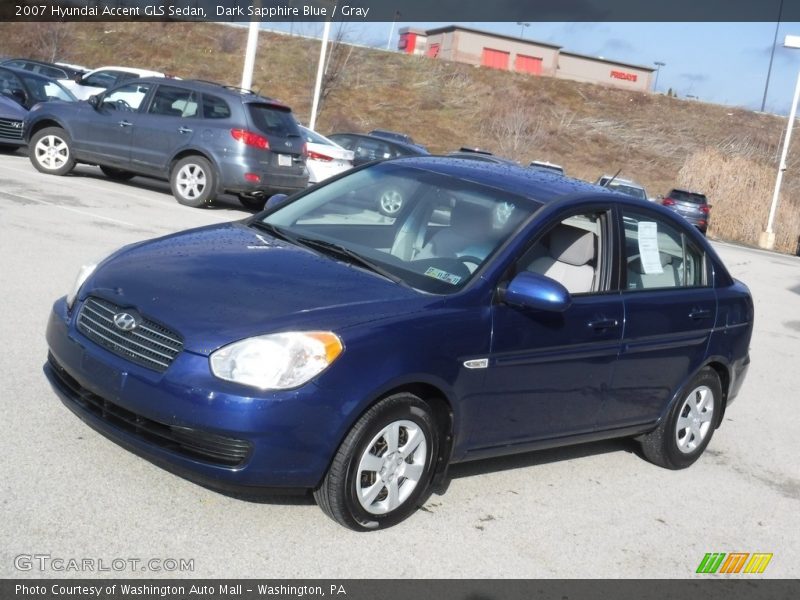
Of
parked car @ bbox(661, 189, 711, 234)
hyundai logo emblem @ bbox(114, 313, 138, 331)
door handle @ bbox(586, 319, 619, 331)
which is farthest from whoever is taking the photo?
parked car @ bbox(661, 189, 711, 234)

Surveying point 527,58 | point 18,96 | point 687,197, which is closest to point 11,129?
point 18,96

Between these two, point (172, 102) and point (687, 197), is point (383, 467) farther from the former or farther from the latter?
point (687, 197)

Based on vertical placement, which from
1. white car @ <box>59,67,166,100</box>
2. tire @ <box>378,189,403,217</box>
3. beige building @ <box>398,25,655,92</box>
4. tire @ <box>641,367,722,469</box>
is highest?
beige building @ <box>398,25,655,92</box>

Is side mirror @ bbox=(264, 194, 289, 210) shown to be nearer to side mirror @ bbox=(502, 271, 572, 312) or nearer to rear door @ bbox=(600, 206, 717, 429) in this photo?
side mirror @ bbox=(502, 271, 572, 312)

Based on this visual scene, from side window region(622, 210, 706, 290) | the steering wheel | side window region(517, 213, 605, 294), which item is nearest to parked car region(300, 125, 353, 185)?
side window region(622, 210, 706, 290)

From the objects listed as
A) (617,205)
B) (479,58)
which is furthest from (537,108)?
(617,205)

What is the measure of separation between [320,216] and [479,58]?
86.4 m

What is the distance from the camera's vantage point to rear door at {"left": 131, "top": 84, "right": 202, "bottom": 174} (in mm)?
15031

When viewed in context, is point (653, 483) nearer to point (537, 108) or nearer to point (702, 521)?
point (702, 521)

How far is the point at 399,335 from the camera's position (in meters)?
4.40

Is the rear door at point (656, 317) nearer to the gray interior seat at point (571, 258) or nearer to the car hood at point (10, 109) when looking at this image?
the gray interior seat at point (571, 258)

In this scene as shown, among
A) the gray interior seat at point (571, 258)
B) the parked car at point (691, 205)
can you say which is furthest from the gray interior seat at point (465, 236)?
the parked car at point (691, 205)

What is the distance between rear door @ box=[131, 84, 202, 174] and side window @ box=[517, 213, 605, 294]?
10.3 meters
